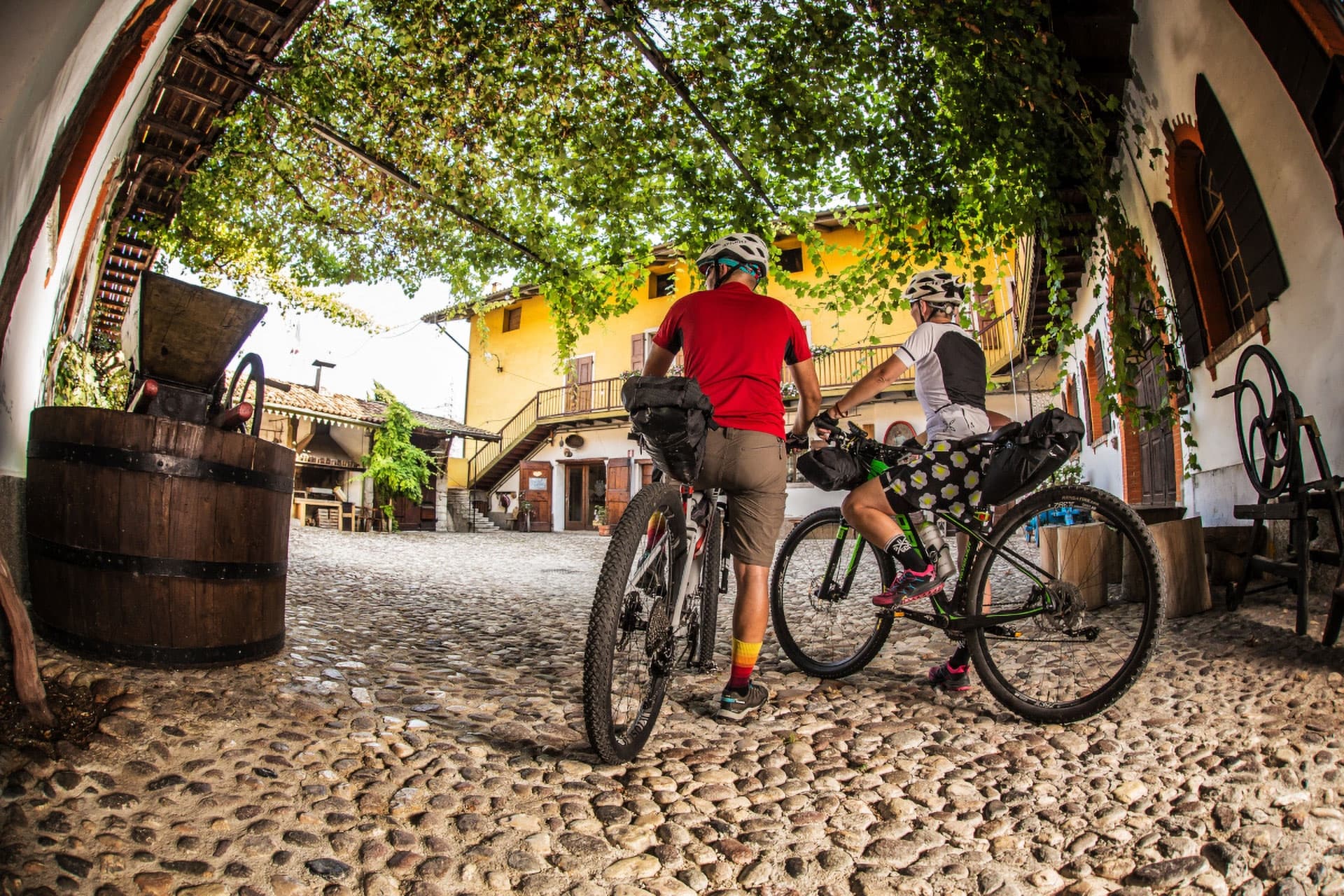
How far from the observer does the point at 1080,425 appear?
2318 mm

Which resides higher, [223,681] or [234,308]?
[234,308]

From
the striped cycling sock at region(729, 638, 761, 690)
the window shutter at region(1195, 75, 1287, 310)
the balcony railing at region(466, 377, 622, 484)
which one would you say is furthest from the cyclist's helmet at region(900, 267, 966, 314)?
the balcony railing at region(466, 377, 622, 484)

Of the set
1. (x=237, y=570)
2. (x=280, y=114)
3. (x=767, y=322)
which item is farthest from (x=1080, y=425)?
(x=280, y=114)

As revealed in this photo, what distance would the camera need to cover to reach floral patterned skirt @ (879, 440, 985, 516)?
8.56ft

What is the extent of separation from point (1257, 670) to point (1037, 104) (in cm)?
299

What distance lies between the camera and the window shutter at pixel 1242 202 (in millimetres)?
4020

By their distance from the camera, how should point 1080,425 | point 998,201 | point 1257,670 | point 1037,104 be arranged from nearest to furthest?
point 1080,425 → point 1257,670 → point 1037,104 → point 998,201

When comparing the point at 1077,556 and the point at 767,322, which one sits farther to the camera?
the point at 1077,556

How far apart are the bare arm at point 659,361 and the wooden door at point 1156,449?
581 cm

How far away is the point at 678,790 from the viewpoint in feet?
6.10

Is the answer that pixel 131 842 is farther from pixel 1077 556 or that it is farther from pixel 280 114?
pixel 280 114

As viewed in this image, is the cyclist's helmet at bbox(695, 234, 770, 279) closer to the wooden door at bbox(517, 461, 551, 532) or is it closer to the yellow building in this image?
the yellow building

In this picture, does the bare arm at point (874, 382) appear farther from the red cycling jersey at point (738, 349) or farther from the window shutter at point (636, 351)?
→ the window shutter at point (636, 351)

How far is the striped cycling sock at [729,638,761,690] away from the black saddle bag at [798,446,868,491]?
25.5 inches
